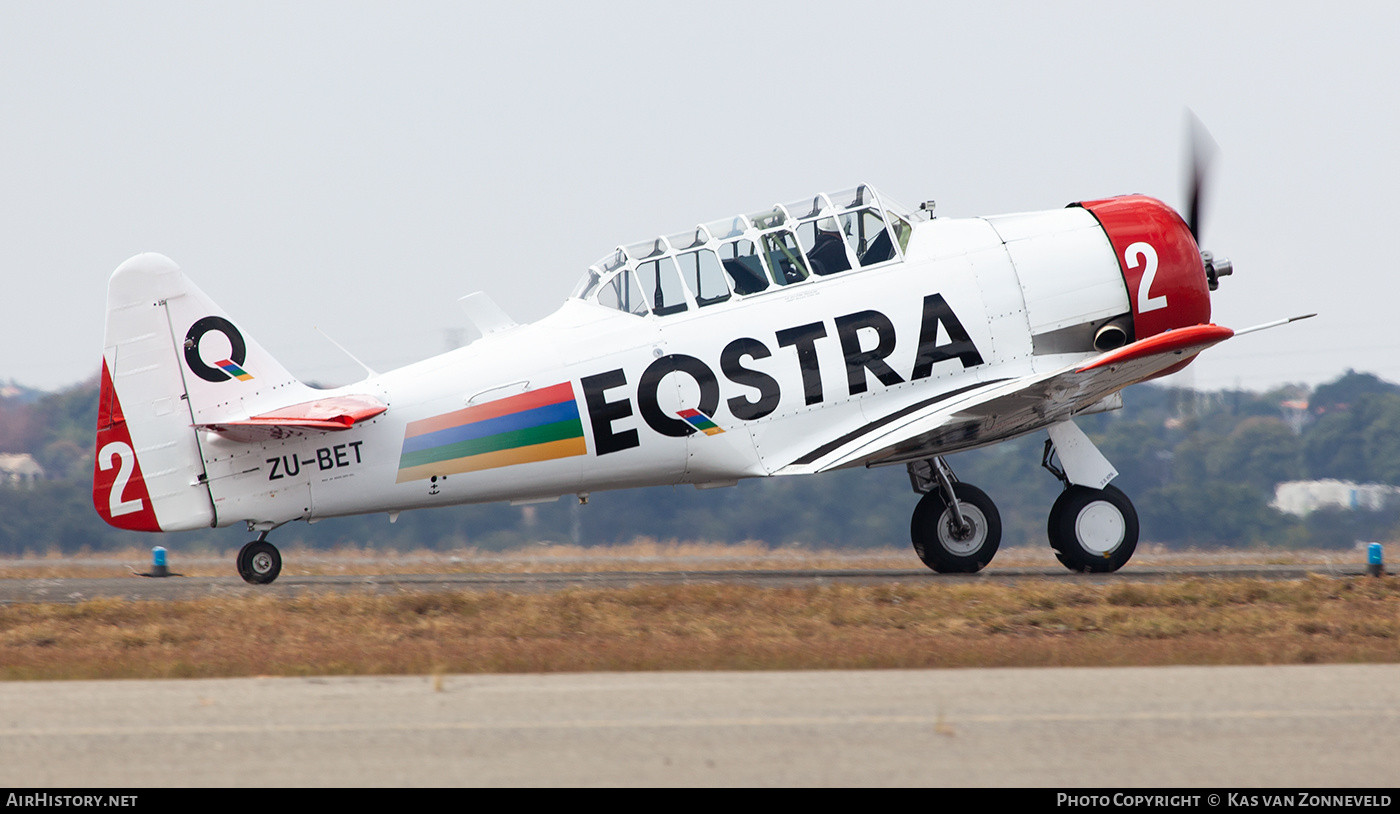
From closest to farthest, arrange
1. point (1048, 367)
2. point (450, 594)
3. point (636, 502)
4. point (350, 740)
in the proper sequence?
1. point (350, 740)
2. point (450, 594)
3. point (1048, 367)
4. point (636, 502)

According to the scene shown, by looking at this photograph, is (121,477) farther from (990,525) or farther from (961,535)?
(990,525)

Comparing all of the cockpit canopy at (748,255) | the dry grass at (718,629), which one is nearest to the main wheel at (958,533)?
the dry grass at (718,629)

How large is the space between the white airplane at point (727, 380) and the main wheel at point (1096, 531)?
3 cm

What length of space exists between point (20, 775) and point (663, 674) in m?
4.21

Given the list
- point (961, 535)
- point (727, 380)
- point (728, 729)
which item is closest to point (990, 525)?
point (961, 535)

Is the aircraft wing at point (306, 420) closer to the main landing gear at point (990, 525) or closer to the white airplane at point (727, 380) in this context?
the white airplane at point (727, 380)

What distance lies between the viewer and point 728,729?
7.02 meters

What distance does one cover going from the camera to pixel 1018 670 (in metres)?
9.12

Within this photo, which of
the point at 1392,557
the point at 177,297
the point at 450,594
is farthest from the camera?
the point at 1392,557

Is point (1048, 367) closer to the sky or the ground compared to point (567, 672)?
closer to the sky

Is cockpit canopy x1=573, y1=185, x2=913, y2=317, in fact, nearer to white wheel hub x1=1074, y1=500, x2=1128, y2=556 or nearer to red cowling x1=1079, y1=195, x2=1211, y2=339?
red cowling x1=1079, y1=195, x2=1211, y2=339

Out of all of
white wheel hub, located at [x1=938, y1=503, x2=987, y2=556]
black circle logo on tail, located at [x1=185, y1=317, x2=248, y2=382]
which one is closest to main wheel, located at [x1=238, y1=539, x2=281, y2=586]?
black circle logo on tail, located at [x1=185, y1=317, x2=248, y2=382]
